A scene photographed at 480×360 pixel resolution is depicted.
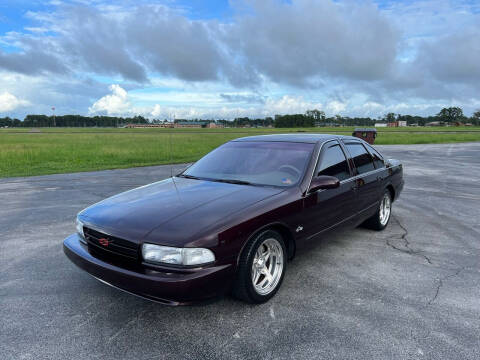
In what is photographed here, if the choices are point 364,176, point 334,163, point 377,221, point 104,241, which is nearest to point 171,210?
point 104,241

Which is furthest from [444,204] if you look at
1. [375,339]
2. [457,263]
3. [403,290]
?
[375,339]

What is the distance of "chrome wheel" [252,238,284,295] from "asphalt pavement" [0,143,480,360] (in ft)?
0.50

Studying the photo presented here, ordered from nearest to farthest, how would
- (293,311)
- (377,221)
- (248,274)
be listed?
(248,274)
(293,311)
(377,221)

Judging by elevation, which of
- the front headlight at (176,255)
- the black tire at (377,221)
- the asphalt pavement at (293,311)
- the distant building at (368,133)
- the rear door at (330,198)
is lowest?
the asphalt pavement at (293,311)

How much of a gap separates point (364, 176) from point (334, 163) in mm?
696

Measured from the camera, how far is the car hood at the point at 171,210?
2.56 m

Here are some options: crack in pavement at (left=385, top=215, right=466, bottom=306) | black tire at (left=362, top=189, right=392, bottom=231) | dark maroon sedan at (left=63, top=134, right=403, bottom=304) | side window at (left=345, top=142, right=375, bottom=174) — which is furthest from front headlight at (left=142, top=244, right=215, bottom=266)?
black tire at (left=362, top=189, right=392, bottom=231)

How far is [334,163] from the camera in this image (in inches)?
157

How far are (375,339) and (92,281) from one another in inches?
104

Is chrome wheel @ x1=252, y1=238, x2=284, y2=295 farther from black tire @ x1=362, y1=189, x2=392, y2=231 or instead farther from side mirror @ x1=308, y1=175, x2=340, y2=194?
black tire @ x1=362, y1=189, x2=392, y2=231

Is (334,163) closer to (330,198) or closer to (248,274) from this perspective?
(330,198)

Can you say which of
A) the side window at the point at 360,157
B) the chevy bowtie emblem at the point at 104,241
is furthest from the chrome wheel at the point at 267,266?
the side window at the point at 360,157

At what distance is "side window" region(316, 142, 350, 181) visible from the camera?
376 cm

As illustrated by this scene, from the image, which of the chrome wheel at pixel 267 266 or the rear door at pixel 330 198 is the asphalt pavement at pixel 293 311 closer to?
the chrome wheel at pixel 267 266
